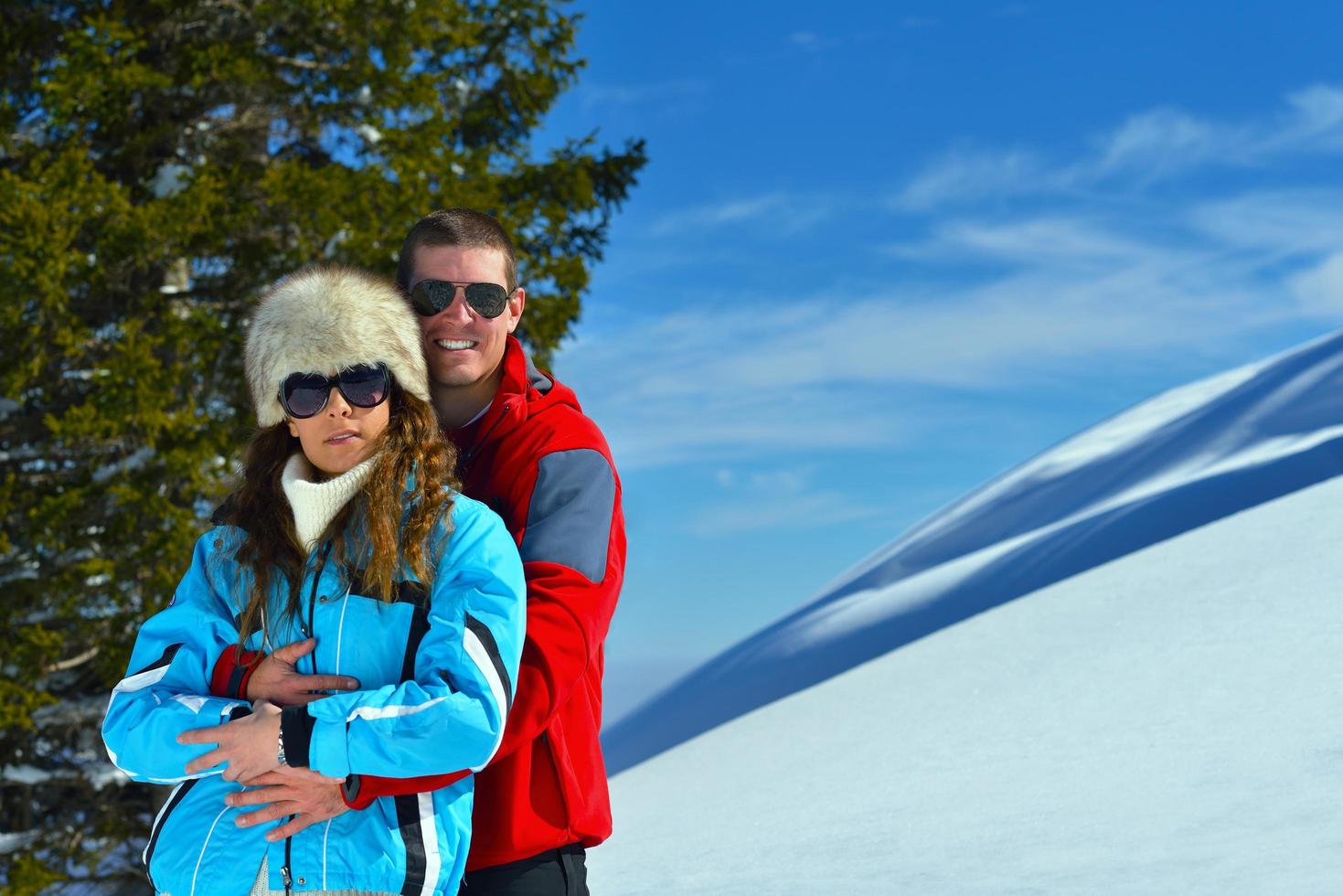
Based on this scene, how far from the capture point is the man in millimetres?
→ 2020

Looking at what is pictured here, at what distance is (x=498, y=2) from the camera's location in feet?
39.3

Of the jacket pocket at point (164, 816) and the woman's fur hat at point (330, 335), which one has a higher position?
the woman's fur hat at point (330, 335)

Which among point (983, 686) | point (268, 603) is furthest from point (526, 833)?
point (983, 686)

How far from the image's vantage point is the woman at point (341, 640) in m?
1.92

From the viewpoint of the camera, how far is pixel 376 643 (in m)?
2.01

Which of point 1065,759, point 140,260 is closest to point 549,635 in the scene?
point 1065,759

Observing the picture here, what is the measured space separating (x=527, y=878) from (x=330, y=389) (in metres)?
0.93

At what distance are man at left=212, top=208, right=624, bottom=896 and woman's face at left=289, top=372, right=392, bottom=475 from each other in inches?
9.8

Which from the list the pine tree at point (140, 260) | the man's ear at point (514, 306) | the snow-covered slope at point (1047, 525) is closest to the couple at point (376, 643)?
the man's ear at point (514, 306)

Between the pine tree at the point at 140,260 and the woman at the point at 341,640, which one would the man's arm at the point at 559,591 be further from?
the pine tree at the point at 140,260

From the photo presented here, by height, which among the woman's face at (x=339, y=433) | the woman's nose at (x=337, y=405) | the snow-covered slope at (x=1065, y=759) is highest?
the woman's nose at (x=337, y=405)

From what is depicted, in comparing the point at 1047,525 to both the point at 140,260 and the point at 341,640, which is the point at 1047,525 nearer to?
the point at 140,260

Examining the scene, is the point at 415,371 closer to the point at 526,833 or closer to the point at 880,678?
the point at 526,833

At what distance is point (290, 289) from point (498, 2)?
34.4ft
